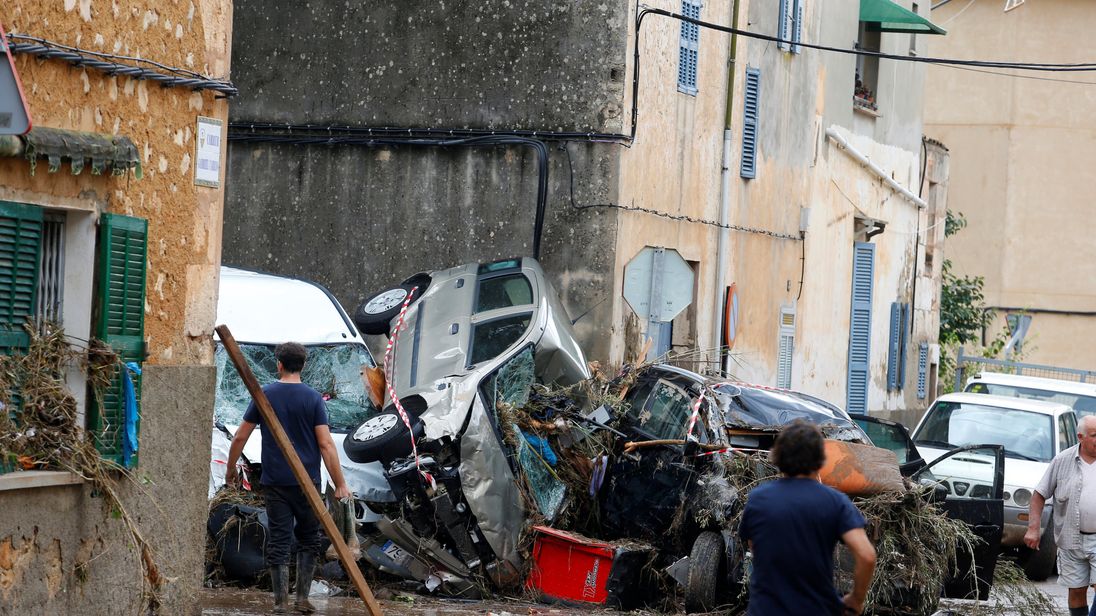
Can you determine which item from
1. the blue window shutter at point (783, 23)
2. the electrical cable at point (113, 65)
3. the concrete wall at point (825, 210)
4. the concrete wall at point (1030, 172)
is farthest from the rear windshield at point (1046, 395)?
the concrete wall at point (1030, 172)

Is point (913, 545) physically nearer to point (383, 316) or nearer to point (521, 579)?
point (521, 579)

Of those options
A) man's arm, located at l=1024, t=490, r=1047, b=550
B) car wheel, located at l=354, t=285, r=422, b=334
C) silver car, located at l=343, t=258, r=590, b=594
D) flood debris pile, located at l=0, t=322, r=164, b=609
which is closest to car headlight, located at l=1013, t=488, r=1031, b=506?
man's arm, located at l=1024, t=490, r=1047, b=550

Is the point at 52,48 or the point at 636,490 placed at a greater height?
the point at 52,48

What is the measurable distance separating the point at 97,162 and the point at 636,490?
5.02 m

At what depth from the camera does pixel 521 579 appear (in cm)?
1084

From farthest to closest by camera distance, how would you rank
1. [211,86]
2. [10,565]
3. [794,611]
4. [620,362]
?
[620,362], [211,86], [10,565], [794,611]

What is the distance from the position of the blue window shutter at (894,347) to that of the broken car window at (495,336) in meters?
13.8

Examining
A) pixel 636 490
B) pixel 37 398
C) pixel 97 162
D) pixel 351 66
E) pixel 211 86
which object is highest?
pixel 351 66

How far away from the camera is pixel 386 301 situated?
41.9 feet

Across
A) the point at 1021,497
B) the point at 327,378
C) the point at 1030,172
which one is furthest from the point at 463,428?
the point at 1030,172

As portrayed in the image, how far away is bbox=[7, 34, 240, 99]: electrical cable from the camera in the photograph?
23.7ft

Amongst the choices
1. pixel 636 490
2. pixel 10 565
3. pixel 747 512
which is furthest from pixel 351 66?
pixel 747 512

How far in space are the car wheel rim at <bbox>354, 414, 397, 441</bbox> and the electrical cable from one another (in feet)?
9.57

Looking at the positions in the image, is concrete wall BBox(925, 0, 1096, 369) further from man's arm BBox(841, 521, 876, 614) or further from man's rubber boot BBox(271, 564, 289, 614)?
man's arm BBox(841, 521, 876, 614)
